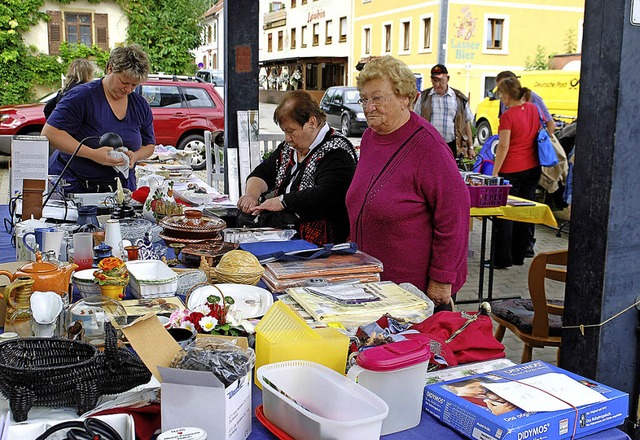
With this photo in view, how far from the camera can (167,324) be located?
1893 millimetres

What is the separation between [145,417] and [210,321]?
0.42 m

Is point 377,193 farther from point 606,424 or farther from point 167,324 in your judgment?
point 606,424

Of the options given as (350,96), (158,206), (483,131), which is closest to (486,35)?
(350,96)

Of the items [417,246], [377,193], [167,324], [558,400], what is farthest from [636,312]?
[167,324]

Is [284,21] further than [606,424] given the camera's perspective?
Yes

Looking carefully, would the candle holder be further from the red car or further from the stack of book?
the red car

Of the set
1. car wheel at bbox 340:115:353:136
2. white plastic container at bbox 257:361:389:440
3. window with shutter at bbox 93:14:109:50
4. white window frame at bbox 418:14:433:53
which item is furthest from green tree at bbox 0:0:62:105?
white plastic container at bbox 257:361:389:440

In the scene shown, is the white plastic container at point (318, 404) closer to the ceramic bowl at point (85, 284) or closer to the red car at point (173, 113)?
the ceramic bowl at point (85, 284)

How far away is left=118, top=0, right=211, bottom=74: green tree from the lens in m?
19.7

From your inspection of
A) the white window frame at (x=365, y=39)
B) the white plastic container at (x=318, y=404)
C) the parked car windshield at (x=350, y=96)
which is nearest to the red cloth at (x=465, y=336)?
the white plastic container at (x=318, y=404)

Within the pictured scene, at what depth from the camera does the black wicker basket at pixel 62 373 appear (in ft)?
4.89

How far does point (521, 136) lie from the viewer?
6.60 metres

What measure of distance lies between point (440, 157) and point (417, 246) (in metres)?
0.40

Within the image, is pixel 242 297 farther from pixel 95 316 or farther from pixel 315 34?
pixel 315 34
